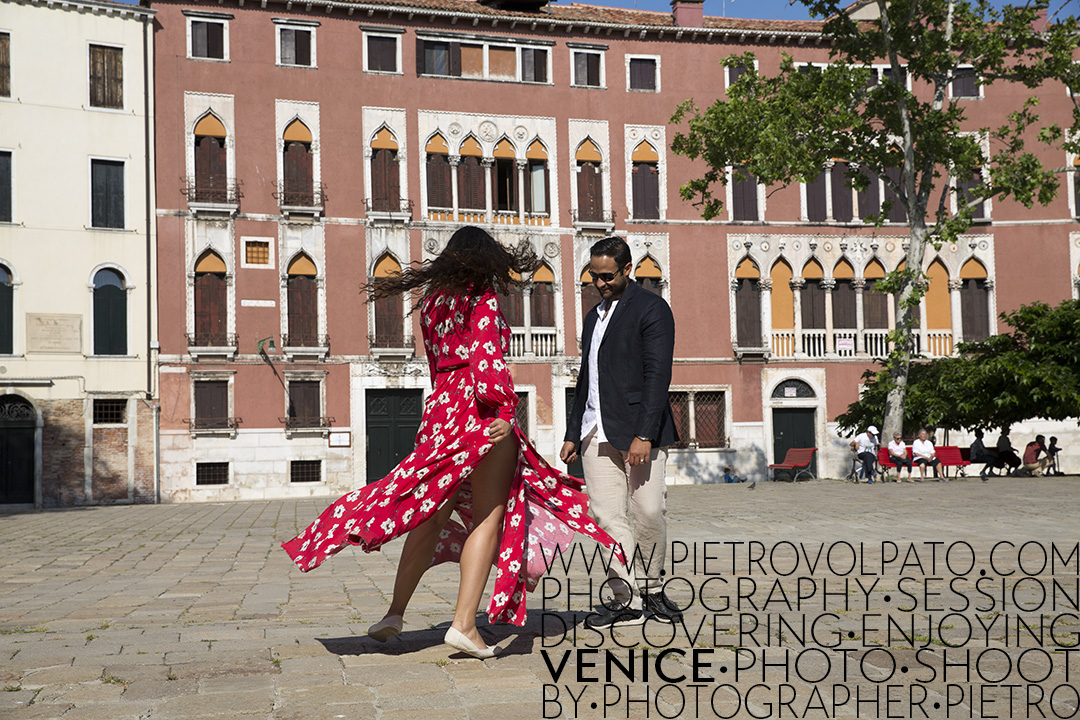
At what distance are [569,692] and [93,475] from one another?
85.7 feet

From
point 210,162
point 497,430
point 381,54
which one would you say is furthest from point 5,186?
point 497,430

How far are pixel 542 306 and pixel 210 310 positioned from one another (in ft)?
29.6

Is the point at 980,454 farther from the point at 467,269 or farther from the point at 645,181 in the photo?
the point at 467,269

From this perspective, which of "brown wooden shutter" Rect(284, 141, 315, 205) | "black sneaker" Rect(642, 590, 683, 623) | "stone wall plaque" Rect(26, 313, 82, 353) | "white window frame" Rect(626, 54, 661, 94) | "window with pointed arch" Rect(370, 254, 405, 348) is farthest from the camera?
"white window frame" Rect(626, 54, 661, 94)

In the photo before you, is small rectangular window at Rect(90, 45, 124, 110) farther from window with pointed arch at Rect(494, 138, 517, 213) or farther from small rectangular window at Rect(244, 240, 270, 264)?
window with pointed arch at Rect(494, 138, 517, 213)

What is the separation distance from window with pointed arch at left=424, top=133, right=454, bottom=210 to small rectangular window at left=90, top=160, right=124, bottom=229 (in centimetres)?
804

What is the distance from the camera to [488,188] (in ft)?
105

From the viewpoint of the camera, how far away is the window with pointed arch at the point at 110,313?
28188 mm

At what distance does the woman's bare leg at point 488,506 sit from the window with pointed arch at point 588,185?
28.0 m

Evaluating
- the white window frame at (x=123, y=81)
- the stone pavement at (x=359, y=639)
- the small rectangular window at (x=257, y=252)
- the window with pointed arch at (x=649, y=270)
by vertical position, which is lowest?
the stone pavement at (x=359, y=639)

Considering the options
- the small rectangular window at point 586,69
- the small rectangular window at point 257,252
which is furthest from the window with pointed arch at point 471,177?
the small rectangular window at point 257,252

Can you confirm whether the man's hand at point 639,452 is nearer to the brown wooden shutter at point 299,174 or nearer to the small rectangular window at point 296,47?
the brown wooden shutter at point 299,174

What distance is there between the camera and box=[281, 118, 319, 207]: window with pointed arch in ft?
99.4

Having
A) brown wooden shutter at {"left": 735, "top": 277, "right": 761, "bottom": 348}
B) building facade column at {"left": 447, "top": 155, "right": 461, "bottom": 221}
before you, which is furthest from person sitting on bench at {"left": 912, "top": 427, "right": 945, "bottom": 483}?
building facade column at {"left": 447, "top": 155, "right": 461, "bottom": 221}
